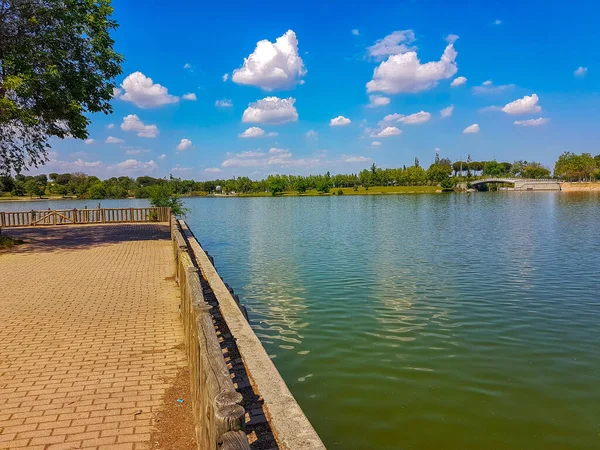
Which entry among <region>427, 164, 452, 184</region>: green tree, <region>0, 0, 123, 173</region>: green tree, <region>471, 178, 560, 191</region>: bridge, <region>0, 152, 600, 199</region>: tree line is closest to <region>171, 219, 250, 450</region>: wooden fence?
<region>0, 0, 123, 173</region>: green tree

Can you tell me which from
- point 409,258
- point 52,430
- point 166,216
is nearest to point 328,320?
point 52,430

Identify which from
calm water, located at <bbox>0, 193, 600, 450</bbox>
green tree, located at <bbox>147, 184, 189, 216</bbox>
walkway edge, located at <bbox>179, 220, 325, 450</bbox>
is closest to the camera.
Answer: walkway edge, located at <bbox>179, 220, 325, 450</bbox>

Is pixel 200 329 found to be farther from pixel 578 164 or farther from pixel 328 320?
pixel 578 164

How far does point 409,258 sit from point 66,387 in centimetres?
1636

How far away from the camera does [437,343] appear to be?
8.95 meters

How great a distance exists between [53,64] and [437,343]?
18438mm

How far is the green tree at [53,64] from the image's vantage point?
52.5 feet

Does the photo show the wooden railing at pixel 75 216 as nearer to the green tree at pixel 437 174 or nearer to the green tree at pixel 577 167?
the green tree at pixel 437 174

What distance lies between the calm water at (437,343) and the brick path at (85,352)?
252cm

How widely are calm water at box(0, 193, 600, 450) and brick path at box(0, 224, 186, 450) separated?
2.52m

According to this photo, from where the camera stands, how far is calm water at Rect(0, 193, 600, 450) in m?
5.98

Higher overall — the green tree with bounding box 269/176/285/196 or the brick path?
the green tree with bounding box 269/176/285/196

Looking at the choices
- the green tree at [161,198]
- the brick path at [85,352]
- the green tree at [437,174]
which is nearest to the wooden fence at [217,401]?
the brick path at [85,352]

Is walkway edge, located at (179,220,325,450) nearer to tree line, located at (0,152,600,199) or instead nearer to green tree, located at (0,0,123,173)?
green tree, located at (0,0,123,173)
